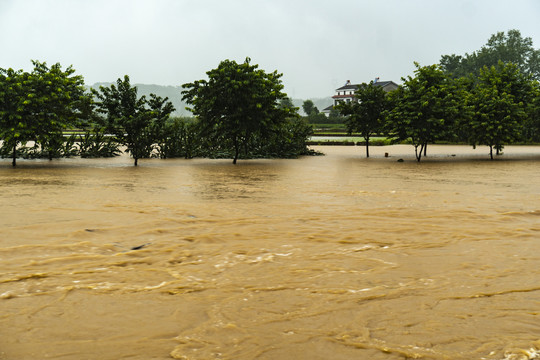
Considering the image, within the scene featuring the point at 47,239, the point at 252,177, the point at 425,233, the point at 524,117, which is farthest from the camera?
the point at 524,117

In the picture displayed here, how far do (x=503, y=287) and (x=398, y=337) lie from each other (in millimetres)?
1976

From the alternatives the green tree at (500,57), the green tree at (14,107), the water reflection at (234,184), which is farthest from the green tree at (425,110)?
the green tree at (500,57)

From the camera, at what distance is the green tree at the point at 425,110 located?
2747 centimetres

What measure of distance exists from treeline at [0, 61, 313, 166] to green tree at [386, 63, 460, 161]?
6.16 meters

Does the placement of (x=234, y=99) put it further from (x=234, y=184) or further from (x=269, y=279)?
(x=269, y=279)

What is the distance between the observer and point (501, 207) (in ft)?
36.5

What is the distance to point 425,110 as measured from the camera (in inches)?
1094

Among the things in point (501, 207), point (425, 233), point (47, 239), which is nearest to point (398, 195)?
point (501, 207)

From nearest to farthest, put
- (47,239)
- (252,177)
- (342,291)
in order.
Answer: (342,291), (47,239), (252,177)

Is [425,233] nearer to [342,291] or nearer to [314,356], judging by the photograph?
[342,291]

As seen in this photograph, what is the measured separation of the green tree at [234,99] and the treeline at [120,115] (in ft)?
0.16

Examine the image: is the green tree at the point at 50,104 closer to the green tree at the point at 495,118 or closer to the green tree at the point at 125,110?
the green tree at the point at 125,110

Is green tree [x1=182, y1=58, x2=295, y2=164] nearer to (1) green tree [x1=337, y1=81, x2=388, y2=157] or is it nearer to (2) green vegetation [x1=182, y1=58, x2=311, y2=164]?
(2) green vegetation [x1=182, y1=58, x2=311, y2=164]

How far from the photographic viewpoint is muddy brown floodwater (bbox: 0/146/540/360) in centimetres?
416
